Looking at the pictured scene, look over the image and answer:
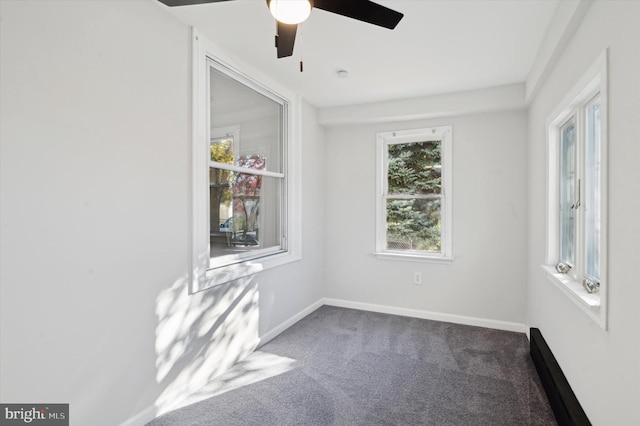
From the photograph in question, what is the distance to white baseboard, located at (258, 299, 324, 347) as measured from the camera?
10.6ft

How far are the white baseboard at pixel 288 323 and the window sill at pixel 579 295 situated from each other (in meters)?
2.43

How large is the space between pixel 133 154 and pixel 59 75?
19.6 inches

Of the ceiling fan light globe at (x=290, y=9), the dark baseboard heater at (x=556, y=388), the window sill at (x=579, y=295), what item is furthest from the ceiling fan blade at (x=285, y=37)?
the dark baseboard heater at (x=556, y=388)

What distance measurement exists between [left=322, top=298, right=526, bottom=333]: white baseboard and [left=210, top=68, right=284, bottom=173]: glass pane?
6.47 ft

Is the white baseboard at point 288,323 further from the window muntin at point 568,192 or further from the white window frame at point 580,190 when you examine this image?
the window muntin at point 568,192

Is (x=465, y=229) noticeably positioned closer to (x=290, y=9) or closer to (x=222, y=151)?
(x=222, y=151)

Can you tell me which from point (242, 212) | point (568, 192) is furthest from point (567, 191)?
point (242, 212)

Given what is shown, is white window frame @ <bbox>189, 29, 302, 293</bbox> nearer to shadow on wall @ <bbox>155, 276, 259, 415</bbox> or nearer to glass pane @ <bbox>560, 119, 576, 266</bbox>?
shadow on wall @ <bbox>155, 276, 259, 415</bbox>

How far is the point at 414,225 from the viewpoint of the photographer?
13.4 feet

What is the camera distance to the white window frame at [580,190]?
5.03 feet

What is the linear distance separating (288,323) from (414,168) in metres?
2.33

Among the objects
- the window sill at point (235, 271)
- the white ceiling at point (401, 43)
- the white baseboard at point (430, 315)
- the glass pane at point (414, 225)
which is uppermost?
the white ceiling at point (401, 43)

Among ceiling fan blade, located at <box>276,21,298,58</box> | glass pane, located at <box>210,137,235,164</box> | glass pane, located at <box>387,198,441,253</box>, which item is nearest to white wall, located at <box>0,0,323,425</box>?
glass pane, located at <box>210,137,235,164</box>

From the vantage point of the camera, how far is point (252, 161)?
10.2 ft
